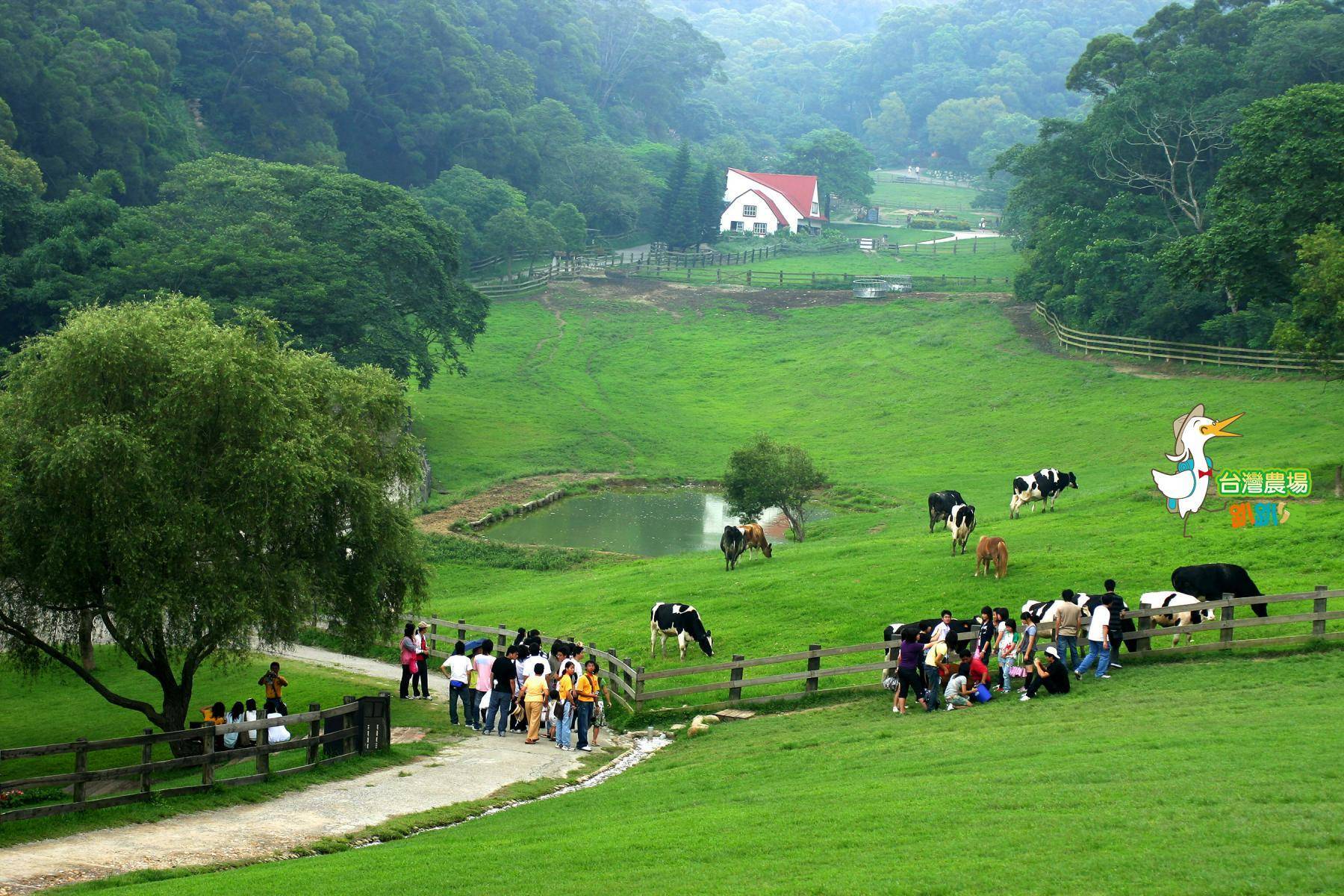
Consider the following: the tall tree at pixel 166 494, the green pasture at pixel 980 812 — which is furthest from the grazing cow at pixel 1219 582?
the tall tree at pixel 166 494

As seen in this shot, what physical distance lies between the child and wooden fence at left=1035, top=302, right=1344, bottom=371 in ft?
127

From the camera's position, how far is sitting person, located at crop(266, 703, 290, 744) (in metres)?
20.5

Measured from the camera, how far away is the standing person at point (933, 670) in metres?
21.8

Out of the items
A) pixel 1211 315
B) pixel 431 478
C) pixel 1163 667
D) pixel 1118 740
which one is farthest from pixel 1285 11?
pixel 1118 740

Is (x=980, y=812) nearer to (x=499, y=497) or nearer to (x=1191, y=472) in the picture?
(x=1191, y=472)

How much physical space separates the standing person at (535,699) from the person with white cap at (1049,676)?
836 centimetres

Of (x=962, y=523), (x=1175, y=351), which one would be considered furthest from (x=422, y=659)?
(x=1175, y=351)

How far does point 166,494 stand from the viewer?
68.2ft

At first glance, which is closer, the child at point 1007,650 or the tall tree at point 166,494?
the tall tree at point 166,494

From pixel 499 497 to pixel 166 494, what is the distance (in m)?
35.3

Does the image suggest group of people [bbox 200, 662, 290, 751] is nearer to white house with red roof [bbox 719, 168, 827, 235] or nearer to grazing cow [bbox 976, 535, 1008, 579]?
grazing cow [bbox 976, 535, 1008, 579]

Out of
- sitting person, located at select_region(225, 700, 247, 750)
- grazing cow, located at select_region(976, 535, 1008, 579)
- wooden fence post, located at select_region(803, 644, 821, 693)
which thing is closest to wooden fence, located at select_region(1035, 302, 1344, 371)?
grazing cow, located at select_region(976, 535, 1008, 579)

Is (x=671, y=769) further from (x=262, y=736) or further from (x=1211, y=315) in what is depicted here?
(x=1211, y=315)

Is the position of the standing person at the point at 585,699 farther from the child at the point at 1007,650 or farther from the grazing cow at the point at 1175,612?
the grazing cow at the point at 1175,612
